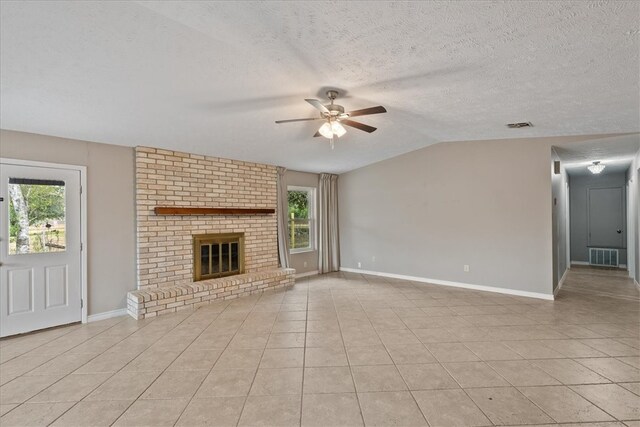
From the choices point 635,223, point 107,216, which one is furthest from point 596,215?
point 107,216

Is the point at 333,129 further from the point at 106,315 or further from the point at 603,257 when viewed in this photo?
the point at 603,257

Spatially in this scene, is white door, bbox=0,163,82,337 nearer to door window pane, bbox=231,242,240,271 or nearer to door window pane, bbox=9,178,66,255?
door window pane, bbox=9,178,66,255

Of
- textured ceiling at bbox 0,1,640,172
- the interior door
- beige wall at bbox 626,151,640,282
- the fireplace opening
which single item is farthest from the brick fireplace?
the interior door

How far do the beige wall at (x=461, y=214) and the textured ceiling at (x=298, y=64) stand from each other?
1.08 metres

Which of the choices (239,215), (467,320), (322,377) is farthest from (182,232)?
(467,320)

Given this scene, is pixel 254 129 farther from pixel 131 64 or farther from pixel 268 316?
pixel 268 316

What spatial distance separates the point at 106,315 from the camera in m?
4.05

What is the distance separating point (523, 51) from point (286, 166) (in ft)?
14.8

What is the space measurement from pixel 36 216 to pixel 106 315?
1.51m

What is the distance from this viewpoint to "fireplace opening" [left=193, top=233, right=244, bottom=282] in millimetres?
4906

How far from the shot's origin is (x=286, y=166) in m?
6.21

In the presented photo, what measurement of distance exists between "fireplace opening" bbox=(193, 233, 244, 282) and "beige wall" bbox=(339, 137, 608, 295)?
2.89 metres

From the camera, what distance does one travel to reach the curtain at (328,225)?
7070mm

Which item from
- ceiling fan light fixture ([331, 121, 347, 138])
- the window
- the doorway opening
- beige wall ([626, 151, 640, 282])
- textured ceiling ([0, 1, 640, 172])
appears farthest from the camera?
the window
